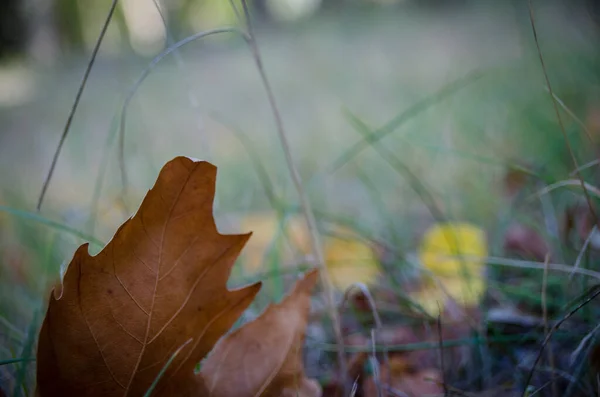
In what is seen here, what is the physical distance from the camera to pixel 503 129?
6.31ft

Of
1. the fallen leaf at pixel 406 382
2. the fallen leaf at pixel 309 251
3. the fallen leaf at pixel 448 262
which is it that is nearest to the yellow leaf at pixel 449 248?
the fallen leaf at pixel 448 262

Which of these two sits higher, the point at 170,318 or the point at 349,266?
the point at 170,318

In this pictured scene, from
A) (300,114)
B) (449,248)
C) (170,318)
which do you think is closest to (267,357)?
Answer: (170,318)

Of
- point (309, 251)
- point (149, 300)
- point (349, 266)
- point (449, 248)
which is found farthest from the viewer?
point (309, 251)

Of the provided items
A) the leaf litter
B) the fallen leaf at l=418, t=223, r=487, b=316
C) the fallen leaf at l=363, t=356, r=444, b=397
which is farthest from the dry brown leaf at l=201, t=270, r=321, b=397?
the fallen leaf at l=418, t=223, r=487, b=316

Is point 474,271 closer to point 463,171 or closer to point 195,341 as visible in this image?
point 195,341

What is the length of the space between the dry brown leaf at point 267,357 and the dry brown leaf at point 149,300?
1.3 inches

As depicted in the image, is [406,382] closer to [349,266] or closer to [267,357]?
[267,357]

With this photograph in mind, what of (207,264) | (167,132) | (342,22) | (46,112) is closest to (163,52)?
(207,264)

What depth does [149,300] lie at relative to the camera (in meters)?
0.38

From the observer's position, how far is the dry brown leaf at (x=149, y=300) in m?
0.36

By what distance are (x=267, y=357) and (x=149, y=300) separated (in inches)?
5.2

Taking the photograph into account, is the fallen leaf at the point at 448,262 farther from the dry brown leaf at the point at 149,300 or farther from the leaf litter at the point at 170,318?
the dry brown leaf at the point at 149,300

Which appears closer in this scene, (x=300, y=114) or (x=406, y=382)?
(x=406, y=382)
